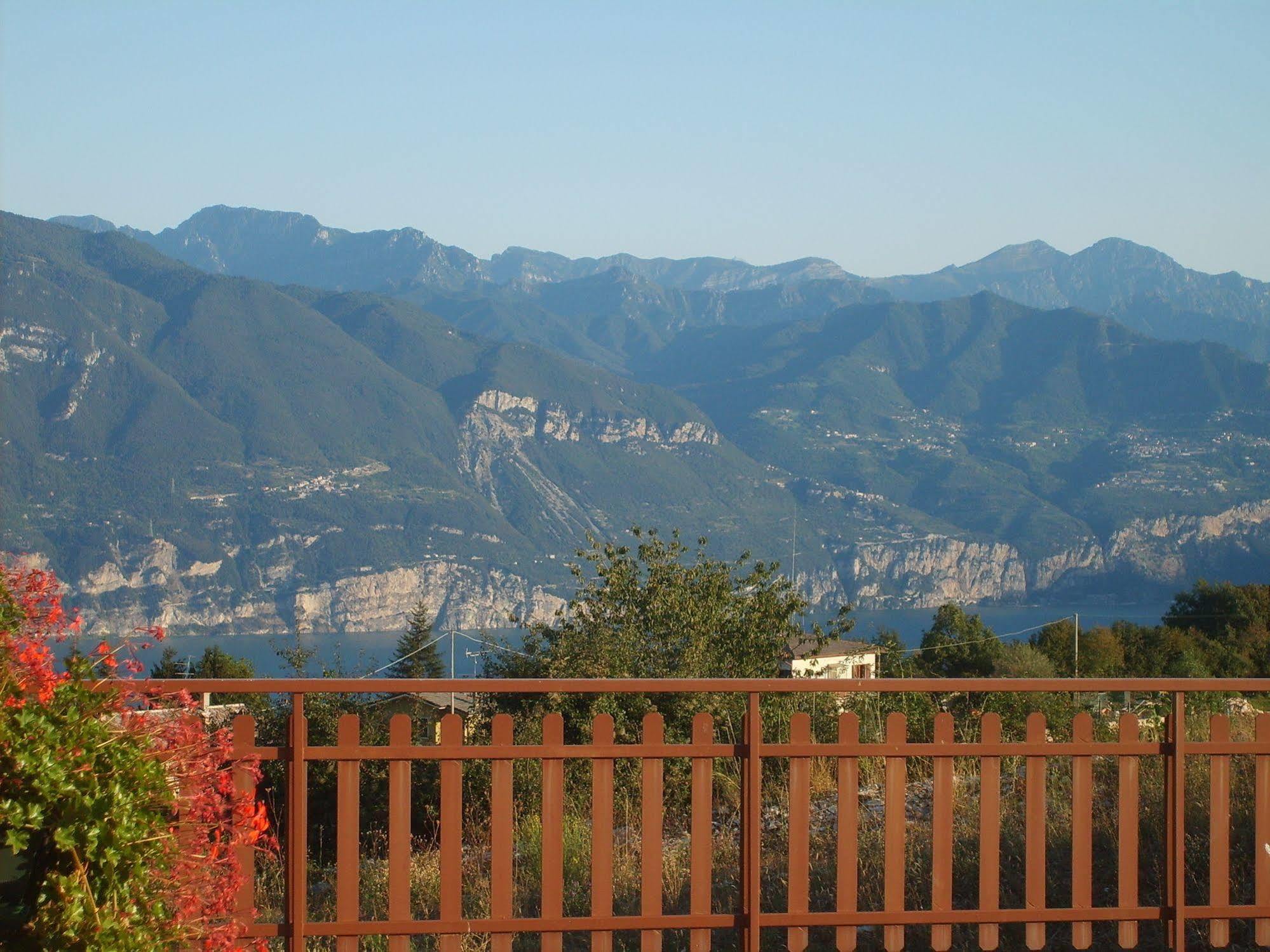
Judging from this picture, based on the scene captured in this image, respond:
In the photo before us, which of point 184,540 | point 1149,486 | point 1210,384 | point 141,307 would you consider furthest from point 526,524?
point 1210,384

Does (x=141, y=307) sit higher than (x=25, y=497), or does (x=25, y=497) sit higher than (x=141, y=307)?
(x=141, y=307)

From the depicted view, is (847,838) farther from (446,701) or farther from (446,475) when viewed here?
(446,475)

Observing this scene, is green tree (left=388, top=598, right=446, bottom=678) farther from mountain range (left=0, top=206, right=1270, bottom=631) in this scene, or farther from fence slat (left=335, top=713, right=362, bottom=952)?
fence slat (left=335, top=713, right=362, bottom=952)

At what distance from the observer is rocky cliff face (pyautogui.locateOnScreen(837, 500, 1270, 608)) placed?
13800cm

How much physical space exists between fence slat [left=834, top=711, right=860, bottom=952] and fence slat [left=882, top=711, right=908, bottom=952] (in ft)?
0.43

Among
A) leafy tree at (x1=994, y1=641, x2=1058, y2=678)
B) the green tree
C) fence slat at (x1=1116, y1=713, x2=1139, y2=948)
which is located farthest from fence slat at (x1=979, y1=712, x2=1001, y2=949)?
the green tree

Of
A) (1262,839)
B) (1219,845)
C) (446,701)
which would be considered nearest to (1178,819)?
(1219,845)

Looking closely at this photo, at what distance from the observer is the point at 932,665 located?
1473 inches

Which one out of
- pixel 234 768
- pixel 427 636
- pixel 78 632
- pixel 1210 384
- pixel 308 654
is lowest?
pixel 427 636

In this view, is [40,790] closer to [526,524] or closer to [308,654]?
[308,654]

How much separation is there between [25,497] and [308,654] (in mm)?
116988

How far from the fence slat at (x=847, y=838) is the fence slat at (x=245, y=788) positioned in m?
1.80

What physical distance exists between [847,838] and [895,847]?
8.1 inches

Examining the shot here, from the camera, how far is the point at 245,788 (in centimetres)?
381
